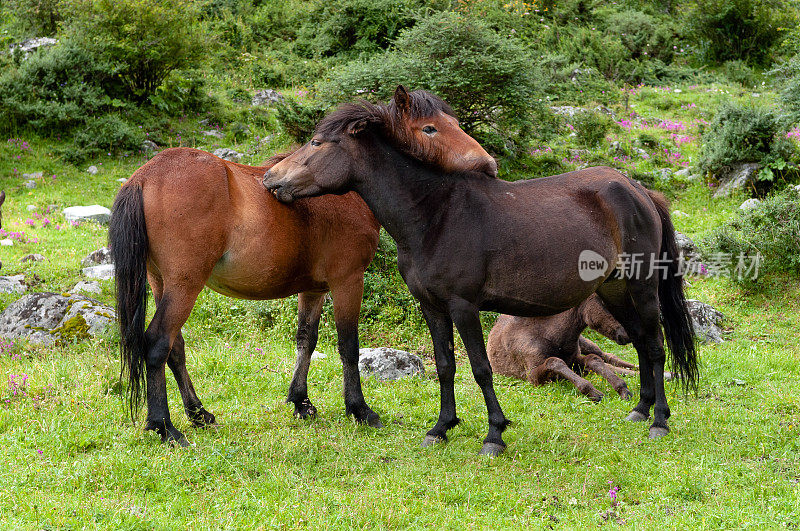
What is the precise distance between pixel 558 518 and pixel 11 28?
2305cm

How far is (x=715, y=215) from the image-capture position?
44.3 feet

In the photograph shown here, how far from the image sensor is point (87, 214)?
13469 mm

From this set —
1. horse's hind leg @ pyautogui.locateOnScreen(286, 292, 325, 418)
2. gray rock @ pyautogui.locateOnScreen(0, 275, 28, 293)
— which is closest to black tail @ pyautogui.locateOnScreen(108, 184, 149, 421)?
horse's hind leg @ pyautogui.locateOnScreen(286, 292, 325, 418)

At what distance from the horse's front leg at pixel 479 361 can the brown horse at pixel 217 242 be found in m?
1.19

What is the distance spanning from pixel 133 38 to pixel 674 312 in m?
16.2

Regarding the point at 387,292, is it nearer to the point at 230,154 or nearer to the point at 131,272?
the point at 131,272

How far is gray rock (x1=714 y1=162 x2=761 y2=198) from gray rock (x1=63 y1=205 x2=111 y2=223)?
12.7 m

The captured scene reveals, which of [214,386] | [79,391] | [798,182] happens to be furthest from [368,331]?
[798,182]

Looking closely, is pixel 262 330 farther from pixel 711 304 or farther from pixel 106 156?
pixel 106 156

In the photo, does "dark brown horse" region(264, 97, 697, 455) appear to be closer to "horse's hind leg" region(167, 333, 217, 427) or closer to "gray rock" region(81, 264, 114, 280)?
"horse's hind leg" region(167, 333, 217, 427)

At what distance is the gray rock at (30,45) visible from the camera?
18344 mm

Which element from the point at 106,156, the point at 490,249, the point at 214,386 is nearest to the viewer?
the point at 490,249

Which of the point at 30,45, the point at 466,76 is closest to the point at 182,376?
the point at 466,76

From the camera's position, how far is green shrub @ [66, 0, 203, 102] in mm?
17781
